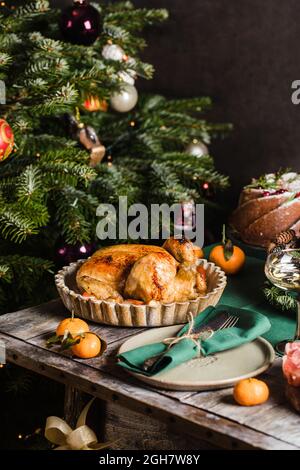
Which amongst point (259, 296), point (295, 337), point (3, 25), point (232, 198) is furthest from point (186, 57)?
point (295, 337)

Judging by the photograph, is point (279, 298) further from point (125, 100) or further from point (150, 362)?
point (125, 100)

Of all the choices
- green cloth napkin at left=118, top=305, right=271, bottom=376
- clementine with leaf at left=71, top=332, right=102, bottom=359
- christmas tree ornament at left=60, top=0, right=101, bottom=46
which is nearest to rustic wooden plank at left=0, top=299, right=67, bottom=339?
clementine with leaf at left=71, top=332, right=102, bottom=359

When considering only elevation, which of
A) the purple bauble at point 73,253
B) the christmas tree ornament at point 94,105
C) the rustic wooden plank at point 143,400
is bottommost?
the rustic wooden plank at point 143,400

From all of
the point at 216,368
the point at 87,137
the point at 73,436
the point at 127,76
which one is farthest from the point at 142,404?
the point at 127,76

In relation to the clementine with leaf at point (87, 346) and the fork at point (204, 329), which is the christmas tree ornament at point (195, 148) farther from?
the clementine with leaf at point (87, 346)

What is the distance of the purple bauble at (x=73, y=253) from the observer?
5.51 ft

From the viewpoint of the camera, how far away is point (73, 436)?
123 centimetres

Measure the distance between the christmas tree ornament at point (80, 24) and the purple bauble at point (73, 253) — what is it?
1.70 ft

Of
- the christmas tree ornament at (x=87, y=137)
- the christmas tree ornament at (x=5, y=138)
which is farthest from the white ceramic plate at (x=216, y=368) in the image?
the christmas tree ornament at (x=87, y=137)

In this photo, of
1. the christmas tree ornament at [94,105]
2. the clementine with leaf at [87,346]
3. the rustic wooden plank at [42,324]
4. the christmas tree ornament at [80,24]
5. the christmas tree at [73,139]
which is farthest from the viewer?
the christmas tree ornament at [94,105]

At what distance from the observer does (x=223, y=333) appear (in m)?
1.18

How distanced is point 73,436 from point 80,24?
39.5 inches

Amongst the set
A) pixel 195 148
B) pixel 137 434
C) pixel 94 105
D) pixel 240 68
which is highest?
pixel 240 68

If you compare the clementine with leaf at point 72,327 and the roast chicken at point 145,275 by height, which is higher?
the roast chicken at point 145,275
